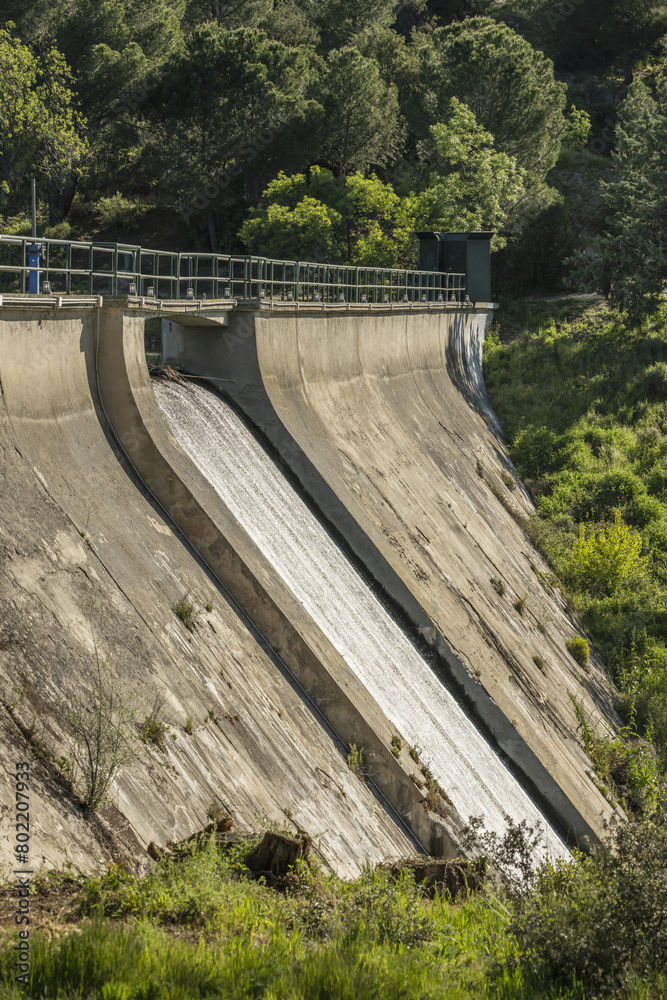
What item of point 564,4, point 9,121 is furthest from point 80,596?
point 564,4

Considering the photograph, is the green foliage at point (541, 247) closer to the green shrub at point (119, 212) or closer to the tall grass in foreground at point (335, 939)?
the green shrub at point (119, 212)

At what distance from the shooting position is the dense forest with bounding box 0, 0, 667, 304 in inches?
1832

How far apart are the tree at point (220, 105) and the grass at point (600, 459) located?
17.2 meters

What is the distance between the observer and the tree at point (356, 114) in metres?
53.3

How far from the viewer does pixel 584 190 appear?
191ft

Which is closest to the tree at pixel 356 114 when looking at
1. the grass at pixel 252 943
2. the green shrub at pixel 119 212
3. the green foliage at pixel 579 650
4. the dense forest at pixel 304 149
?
the dense forest at pixel 304 149

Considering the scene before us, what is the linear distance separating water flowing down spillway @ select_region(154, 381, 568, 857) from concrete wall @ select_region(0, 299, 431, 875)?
4.33 feet

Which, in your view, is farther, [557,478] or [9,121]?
[9,121]

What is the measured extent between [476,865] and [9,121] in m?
45.2

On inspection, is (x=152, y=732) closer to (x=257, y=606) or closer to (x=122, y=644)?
(x=122, y=644)

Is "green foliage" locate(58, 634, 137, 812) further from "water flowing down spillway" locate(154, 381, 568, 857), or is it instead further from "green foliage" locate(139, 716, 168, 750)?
"water flowing down spillway" locate(154, 381, 568, 857)

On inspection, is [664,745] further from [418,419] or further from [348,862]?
[348,862]

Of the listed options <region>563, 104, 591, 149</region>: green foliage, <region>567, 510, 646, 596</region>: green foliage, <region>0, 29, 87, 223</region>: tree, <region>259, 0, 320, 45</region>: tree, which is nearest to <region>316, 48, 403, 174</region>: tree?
<region>259, 0, 320, 45</region>: tree

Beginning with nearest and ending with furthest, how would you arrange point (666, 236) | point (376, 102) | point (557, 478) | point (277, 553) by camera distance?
point (277, 553)
point (557, 478)
point (666, 236)
point (376, 102)
